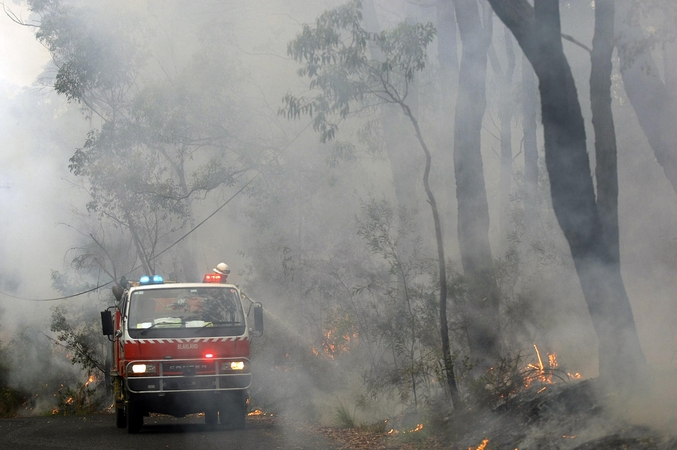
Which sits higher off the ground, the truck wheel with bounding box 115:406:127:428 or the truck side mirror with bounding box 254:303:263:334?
the truck side mirror with bounding box 254:303:263:334

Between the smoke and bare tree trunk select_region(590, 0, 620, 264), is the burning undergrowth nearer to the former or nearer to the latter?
bare tree trunk select_region(590, 0, 620, 264)

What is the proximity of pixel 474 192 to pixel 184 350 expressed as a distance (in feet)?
15.6

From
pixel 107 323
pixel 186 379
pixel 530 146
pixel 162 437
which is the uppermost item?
pixel 530 146

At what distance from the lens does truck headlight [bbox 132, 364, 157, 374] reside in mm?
12383

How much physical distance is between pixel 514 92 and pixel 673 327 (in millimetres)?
14878

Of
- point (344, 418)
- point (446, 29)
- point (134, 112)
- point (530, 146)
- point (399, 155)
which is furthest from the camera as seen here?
point (530, 146)

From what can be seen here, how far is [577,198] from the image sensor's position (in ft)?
29.2

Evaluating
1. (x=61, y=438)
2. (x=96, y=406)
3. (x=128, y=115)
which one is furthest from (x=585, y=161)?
(x=96, y=406)

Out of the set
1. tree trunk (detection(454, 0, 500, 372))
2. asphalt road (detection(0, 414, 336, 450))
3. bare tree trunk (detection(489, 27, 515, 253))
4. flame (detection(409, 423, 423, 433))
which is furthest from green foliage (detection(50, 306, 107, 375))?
flame (detection(409, 423, 423, 433))

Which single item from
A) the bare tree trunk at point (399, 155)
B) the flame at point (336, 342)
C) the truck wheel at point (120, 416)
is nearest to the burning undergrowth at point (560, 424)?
the truck wheel at point (120, 416)

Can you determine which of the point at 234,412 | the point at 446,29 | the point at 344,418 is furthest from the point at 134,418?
the point at 446,29

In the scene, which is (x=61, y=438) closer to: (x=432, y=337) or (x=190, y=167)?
(x=432, y=337)

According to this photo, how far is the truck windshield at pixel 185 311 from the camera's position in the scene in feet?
41.3

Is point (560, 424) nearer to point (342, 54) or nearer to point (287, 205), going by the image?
point (342, 54)
